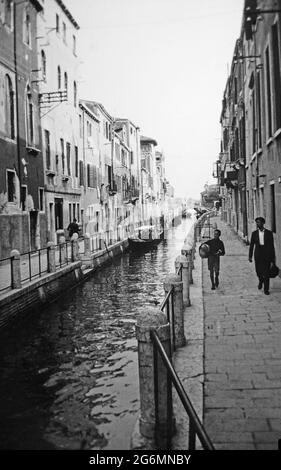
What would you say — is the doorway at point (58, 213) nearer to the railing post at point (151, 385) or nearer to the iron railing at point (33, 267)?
the iron railing at point (33, 267)

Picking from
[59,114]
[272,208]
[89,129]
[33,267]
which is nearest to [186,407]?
[272,208]

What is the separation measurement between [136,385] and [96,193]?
27770mm

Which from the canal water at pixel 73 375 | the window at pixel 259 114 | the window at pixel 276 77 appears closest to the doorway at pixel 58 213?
the canal water at pixel 73 375

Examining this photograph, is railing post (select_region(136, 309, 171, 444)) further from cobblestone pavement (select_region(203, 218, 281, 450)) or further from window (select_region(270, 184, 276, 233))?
window (select_region(270, 184, 276, 233))

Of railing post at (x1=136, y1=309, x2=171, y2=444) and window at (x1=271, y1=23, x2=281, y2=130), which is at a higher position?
window at (x1=271, y1=23, x2=281, y2=130)

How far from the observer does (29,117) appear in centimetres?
1975

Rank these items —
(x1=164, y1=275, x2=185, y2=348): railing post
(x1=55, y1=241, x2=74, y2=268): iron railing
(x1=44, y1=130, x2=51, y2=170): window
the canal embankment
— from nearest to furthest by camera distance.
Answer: (x1=164, y1=275, x2=185, y2=348): railing post, the canal embankment, (x1=55, y1=241, x2=74, y2=268): iron railing, (x1=44, y1=130, x2=51, y2=170): window

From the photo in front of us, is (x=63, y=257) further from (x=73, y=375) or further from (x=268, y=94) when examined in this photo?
(x=73, y=375)

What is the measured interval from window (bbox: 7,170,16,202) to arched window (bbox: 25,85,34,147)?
2316 mm

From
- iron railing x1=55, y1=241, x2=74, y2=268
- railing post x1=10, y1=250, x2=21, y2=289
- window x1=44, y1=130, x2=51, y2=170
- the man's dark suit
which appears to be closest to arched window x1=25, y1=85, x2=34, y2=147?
window x1=44, y1=130, x2=51, y2=170

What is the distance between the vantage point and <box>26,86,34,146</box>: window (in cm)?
1943

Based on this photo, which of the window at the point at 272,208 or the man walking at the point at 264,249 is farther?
the window at the point at 272,208

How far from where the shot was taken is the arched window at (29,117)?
1938 cm

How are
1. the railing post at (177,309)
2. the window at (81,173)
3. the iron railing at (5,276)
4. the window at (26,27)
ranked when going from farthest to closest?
the window at (81,173) → the window at (26,27) → the iron railing at (5,276) → the railing post at (177,309)
